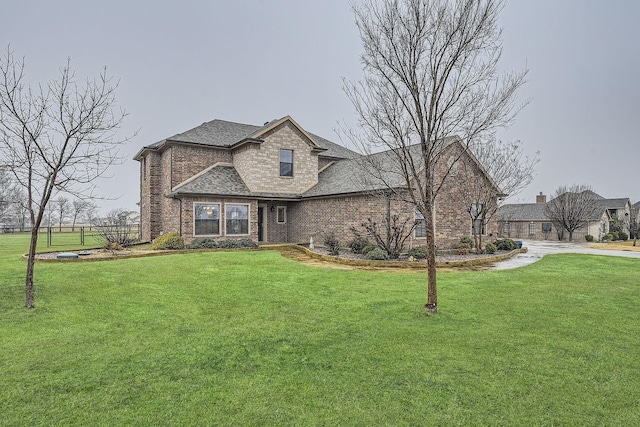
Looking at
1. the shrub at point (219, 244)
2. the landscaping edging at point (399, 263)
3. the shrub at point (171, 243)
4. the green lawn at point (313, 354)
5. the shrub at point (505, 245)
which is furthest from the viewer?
the shrub at point (505, 245)

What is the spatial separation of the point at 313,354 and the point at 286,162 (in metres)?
17.6

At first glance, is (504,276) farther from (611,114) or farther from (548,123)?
(611,114)

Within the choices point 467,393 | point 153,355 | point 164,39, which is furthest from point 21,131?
point 164,39

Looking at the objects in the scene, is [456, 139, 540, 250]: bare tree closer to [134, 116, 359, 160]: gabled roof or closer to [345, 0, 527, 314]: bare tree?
[134, 116, 359, 160]: gabled roof

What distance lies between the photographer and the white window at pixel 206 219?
60.2 feet

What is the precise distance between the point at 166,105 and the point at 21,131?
40.4 metres

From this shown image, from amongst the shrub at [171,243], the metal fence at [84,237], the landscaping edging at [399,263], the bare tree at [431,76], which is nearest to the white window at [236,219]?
the shrub at [171,243]

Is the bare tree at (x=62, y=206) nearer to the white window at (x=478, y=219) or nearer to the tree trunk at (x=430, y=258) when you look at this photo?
the white window at (x=478, y=219)

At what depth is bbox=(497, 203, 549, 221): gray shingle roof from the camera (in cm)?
4156

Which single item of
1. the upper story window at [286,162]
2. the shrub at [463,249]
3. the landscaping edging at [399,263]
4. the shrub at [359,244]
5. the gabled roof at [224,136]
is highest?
the gabled roof at [224,136]

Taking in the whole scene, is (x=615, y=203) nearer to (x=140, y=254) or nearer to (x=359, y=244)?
(x=359, y=244)

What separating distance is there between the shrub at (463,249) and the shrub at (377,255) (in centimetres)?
489

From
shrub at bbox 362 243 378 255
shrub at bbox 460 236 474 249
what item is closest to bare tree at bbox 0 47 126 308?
shrub at bbox 362 243 378 255

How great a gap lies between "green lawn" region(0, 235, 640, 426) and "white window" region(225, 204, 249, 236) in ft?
32.0
